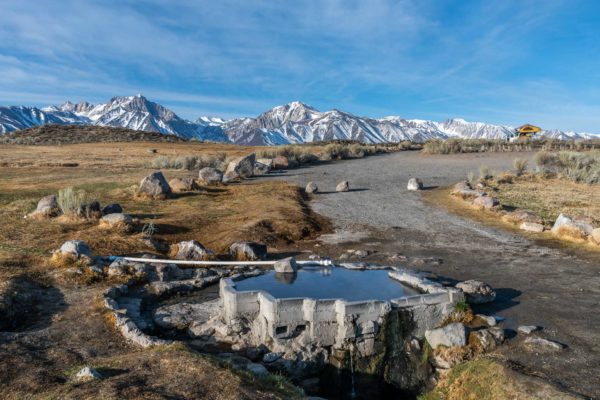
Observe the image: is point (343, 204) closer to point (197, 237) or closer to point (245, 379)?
point (197, 237)

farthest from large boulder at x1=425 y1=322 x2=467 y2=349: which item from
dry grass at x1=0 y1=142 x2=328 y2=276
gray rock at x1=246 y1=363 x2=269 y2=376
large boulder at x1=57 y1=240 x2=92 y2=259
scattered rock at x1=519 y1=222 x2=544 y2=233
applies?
scattered rock at x1=519 y1=222 x2=544 y2=233

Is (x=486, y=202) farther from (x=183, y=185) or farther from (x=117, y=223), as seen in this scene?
(x=117, y=223)

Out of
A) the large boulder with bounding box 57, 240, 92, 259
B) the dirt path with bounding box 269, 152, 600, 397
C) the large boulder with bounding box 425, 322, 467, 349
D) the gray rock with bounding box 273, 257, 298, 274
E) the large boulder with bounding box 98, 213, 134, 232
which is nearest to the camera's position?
the dirt path with bounding box 269, 152, 600, 397

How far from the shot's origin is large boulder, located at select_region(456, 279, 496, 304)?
1016 centimetres

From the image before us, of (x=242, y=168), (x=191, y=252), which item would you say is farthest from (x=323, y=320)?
(x=242, y=168)

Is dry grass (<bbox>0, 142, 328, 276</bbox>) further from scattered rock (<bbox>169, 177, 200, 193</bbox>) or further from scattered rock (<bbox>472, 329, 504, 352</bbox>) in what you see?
scattered rock (<bbox>472, 329, 504, 352</bbox>)

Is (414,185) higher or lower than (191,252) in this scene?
higher

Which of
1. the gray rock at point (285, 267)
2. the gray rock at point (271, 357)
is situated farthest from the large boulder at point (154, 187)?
the gray rock at point (271, 357)

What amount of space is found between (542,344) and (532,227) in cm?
1006

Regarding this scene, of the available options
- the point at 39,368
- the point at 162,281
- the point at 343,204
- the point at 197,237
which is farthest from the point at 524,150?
the point at 39,368

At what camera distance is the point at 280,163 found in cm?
3978

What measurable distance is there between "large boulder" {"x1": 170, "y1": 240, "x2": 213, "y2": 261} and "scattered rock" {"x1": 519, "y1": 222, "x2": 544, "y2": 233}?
1192cm

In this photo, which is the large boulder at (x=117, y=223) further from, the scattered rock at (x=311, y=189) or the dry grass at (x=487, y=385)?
the scattered rock at (x=311, y=189)

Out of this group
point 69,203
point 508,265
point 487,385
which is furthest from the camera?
point 69,203
